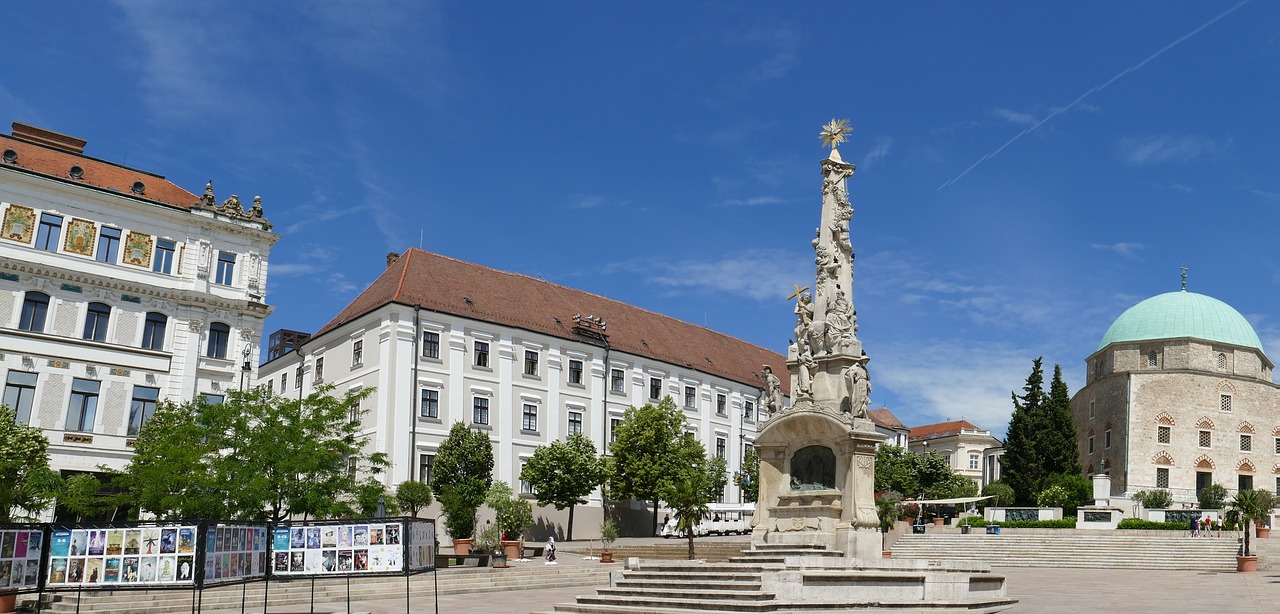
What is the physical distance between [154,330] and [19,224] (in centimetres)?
615

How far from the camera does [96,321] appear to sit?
42.0m

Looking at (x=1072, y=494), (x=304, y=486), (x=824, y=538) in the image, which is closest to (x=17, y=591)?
(x=304, y=486)

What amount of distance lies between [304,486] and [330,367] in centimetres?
3036

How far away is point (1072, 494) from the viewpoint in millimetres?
57656

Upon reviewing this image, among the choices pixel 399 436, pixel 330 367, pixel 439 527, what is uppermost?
pixel 330 367

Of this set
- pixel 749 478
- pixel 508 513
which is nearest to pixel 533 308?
pixel 749 478

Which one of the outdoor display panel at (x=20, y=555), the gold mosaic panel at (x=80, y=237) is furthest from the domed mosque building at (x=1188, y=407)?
the outdoor display panel at (x=20, y=555)

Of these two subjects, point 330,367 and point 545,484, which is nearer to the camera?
point 545,484

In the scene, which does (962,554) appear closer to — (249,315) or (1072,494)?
(1072,494)

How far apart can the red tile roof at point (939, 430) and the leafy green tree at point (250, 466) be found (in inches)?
3856

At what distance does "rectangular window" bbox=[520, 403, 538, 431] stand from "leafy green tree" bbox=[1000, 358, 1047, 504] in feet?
97.6

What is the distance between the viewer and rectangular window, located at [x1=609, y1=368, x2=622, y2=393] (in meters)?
62.8

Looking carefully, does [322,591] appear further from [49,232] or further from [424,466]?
[424,466]

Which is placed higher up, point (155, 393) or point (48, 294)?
point (48, 294)
